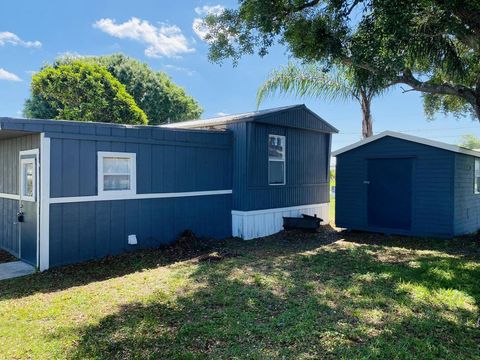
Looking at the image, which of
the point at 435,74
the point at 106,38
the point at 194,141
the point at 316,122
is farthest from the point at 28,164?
the point at 106,38

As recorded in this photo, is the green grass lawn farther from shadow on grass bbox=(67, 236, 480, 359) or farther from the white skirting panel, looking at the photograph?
the white skirting panel

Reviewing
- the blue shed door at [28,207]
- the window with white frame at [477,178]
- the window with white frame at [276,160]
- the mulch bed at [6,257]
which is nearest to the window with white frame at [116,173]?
the blue shed door at [28,207]

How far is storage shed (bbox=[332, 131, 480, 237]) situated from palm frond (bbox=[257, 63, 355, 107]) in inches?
133

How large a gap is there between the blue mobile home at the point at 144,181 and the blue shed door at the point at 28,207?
0.06 ft

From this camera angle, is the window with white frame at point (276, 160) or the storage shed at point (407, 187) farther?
the window with white frame at point (276, 160)

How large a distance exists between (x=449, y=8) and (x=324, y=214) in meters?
6.55

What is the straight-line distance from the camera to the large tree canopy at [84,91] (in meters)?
17.8

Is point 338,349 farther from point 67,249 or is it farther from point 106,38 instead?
point 106,38

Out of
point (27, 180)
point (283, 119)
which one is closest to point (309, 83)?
point (283, 119)

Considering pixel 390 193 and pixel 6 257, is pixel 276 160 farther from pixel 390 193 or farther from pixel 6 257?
pixel 6 257

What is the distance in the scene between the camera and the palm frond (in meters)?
11.9

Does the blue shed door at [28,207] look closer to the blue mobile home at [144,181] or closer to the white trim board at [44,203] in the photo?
the blue mobile home at [144,181]

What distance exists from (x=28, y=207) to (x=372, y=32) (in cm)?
700

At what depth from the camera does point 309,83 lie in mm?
12062
